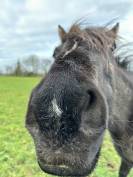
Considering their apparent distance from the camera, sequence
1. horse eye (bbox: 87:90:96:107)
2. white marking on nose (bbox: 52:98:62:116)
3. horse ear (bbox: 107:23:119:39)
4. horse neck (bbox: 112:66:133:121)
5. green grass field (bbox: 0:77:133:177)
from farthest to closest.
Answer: green grass field (bbox: 0:77:133:177) < horse neck (bbox: 112:66:133:121) < horse ear (bbox: 107:23:119:39) < horse eye (bbox: 87:90:96:107) < white marking on nose (bbox: 52:98:62:116)

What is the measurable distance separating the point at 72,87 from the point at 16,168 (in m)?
4.29

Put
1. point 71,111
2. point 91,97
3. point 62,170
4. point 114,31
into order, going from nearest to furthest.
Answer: point 71,111, point 91,97, point 62,170, point 114,31

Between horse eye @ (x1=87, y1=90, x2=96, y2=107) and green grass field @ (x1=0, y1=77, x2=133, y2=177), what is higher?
horse eye @ (x1=87, y1=90, x2=96, y2=107)

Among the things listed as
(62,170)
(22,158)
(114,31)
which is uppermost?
(114,31)

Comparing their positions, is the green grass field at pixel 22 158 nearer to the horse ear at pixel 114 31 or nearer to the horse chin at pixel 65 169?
the horse ear at pixel 114 31

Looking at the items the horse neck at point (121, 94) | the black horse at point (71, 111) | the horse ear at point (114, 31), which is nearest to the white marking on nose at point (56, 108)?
the black horse at point (71, 111)

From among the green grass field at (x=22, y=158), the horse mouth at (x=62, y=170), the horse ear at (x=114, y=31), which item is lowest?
the green grass field at (x=22, y=158)

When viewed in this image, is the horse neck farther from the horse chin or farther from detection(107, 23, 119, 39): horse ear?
the horse chin

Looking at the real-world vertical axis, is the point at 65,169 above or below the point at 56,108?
below

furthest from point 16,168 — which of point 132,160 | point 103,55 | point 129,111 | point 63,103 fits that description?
point 63,103

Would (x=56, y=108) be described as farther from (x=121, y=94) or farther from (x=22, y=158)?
(x=22, y=158)

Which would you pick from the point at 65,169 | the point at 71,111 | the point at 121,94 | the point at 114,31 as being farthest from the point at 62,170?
the point at 114,31

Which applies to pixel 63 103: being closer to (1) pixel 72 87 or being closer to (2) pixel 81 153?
(1) pixel 72 87

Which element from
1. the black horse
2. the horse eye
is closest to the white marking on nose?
the black horse
